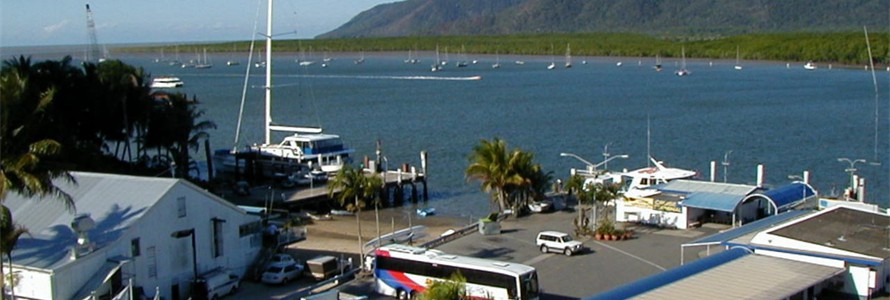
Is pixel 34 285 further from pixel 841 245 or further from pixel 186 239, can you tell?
pixel 841 245

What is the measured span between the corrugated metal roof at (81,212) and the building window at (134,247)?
319 mm

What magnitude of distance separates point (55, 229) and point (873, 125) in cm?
5313

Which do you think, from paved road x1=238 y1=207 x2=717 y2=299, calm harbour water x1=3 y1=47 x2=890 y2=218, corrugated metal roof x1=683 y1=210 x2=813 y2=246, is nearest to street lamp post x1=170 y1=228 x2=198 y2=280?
paved road x1=238 y1=207 x2=717 y2=299

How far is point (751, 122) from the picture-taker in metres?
65.6

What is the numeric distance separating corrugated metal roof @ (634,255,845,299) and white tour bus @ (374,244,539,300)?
281cm

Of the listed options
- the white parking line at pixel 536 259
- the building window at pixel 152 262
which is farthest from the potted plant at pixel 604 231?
the building window at pixel 152 262

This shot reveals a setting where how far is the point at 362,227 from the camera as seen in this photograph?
3284cm

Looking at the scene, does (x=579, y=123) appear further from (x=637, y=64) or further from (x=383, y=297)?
(x=637, y=64)

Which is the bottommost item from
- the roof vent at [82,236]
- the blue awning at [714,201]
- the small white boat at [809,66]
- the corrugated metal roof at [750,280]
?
the small white boat at [809,66]

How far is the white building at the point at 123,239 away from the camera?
19.1m

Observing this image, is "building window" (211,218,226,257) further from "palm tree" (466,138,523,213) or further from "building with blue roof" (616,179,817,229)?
"building with blue roof" (616,179,817,229)

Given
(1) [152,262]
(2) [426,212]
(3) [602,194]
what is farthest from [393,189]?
(1) [152,262]

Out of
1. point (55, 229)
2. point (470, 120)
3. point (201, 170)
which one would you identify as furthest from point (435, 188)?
point (470, 120)

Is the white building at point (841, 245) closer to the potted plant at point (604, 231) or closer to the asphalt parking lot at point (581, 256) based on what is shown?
the asphalt parking lot at point (581, 256)
